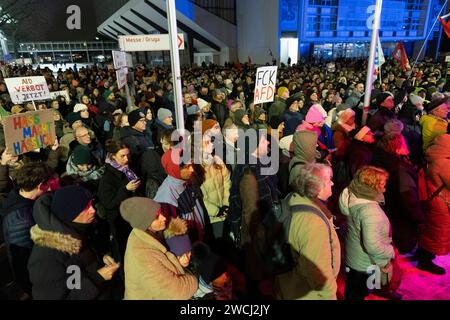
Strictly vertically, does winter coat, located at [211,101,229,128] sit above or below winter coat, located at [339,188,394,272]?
above

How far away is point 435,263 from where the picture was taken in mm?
3689

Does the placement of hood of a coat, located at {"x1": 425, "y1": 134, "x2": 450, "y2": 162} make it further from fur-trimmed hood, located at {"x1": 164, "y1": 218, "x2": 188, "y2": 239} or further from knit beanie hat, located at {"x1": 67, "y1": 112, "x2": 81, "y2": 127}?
knit beanie hat, located at {"x1": 67, "y1": 112, "x2": 81, "y2": 127}

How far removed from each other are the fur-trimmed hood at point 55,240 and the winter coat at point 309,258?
58.4 inches

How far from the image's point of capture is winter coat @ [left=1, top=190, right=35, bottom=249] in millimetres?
2553

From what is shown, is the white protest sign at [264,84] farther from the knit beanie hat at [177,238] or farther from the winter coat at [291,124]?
the knit beanie hat at [177,238]

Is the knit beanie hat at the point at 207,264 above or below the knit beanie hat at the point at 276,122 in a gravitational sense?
below

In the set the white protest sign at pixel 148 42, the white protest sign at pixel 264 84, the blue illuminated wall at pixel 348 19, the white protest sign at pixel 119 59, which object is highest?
the blue illuminated wall at pixel 348 19

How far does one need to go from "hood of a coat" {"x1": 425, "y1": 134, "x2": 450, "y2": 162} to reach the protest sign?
4709mm

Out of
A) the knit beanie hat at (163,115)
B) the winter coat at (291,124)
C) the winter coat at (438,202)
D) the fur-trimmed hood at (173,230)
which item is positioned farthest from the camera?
the knit beanie hat at (163,115)

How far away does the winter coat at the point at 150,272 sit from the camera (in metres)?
2.00

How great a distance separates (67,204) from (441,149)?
11.3ft

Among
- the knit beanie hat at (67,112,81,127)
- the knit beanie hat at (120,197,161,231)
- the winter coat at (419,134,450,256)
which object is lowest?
the winter coat at (419,134,450,256)

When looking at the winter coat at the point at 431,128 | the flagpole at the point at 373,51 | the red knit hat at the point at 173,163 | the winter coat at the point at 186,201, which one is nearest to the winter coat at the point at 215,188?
the winter coat at the point at 186,201

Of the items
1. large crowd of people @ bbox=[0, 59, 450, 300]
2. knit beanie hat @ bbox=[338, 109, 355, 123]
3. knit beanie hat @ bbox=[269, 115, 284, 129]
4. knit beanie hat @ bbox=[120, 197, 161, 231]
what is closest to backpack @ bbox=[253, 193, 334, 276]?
large crowd of people @ bbox=[0, 59, 450, 300]
